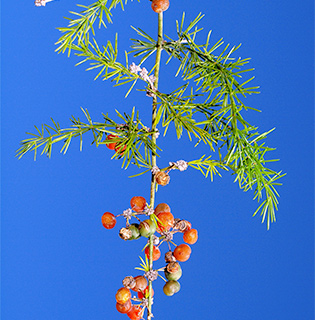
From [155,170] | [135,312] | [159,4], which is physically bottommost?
[135,312]

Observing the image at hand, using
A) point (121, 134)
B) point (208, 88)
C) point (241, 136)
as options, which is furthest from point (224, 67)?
point (121, 134)

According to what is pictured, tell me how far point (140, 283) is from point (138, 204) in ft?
0.61

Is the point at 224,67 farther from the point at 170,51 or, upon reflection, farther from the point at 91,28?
the point at 91,28

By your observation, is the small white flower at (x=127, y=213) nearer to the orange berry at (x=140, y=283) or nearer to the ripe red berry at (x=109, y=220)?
the ripe red berry at (x=109, y=220)

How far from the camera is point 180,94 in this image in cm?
131

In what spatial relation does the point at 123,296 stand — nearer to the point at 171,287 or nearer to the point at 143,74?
the point at 171,287

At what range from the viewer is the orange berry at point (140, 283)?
137 centimetres

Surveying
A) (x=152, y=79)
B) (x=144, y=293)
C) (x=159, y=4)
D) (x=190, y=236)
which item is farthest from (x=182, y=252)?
(x=159, y=4)

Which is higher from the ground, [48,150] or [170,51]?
[170,51]

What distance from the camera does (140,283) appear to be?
1.37 m

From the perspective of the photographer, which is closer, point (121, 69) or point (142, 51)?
point (121, 69)

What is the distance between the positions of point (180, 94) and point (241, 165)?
8.3 inches

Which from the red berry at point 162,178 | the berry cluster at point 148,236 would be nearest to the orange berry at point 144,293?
the berry cluster at point 148,236

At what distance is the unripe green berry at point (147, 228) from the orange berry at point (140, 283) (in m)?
0.11
